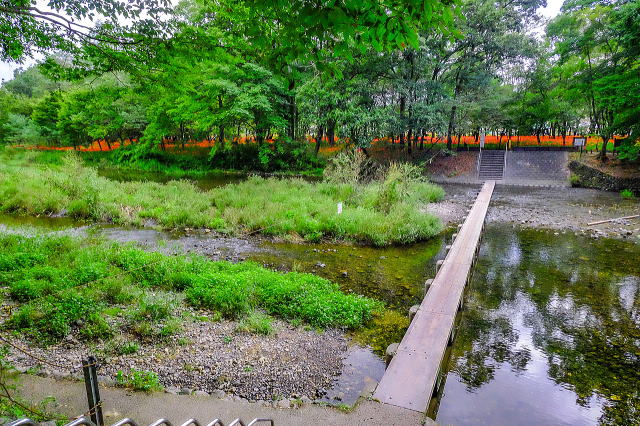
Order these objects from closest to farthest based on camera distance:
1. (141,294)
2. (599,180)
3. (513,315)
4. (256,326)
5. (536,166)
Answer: (256,326) → (141,294) → (513,315) → (599,180) → (536,166)

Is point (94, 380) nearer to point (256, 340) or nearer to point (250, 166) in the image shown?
point (256, 340)

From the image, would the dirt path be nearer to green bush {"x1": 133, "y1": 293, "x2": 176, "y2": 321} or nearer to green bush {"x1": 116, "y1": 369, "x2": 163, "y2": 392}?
green bush {"x1": 116, "y1": 369, "x2": 163, "y2": 392}

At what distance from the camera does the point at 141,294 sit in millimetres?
6609

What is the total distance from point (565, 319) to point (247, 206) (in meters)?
10.7

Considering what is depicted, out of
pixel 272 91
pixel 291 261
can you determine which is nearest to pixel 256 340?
pixel 291 261

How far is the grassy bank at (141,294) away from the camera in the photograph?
216 inches

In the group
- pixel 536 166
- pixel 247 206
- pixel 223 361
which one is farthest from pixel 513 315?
pixel 536 166

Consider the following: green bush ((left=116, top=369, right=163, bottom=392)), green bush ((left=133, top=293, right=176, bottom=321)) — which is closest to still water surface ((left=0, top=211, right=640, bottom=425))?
green bush ((left=116, top=369, right=163, bottom=392))

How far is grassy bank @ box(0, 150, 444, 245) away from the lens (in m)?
12.0

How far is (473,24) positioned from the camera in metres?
23.2

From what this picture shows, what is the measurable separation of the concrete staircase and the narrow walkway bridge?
63.6 feet

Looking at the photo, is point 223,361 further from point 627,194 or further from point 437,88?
point 437,88

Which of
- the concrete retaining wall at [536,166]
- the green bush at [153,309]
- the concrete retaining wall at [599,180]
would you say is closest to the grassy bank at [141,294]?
the green bush at [153,309]

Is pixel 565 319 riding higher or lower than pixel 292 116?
lower
